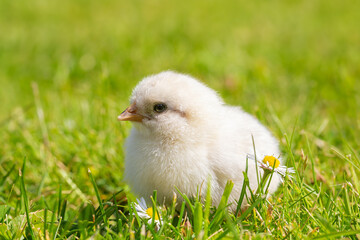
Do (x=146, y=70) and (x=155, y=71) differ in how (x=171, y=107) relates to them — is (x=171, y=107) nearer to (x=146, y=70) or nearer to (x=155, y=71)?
(x=155, y=71)

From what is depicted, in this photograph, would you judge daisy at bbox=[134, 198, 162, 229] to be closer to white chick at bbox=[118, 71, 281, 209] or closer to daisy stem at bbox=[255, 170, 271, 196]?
white chick at bbox=[118, 71, 281, 209]

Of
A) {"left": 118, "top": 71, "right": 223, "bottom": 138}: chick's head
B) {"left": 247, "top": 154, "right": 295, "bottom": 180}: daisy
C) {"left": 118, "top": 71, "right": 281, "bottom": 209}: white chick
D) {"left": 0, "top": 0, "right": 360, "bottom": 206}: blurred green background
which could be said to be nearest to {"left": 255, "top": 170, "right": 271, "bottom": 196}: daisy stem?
{"left": 247, "top": 154, "right": 295, "bottom": 180}: daisy

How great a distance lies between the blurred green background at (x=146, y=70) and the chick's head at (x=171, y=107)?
1.77 feet

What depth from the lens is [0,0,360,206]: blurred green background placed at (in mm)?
3152

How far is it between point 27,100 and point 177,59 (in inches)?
71.2

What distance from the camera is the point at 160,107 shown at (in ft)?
7.95

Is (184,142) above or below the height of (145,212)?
above

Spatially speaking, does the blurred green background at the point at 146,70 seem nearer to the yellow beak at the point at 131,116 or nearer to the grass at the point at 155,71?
the grass at the point at 155,71

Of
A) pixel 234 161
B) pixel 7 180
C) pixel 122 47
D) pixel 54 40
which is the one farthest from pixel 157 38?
pixel 234 161

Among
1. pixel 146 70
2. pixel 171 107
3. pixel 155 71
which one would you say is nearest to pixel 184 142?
pixel 171 107

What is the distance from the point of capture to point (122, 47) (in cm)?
584

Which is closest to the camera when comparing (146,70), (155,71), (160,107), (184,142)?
(184,142)

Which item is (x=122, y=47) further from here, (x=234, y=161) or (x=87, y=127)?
(x=234, y=161)

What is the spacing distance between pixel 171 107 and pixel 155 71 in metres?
2.74
